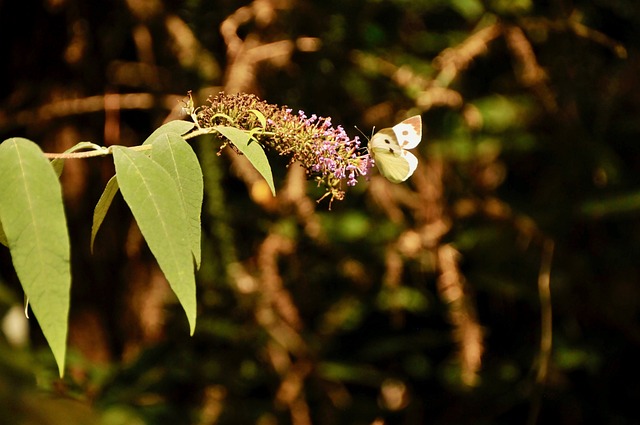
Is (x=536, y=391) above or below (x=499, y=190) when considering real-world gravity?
below

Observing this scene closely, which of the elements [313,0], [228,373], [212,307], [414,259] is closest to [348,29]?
[313,0]

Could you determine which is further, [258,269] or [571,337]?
[571,337]

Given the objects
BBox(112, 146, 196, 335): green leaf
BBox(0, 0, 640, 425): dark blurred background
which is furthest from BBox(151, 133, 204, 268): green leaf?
BBox(0, 0, 640, 425): dark blurred background

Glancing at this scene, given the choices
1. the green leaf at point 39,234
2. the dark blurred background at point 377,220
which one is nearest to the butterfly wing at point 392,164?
the green leaf at point 39,234

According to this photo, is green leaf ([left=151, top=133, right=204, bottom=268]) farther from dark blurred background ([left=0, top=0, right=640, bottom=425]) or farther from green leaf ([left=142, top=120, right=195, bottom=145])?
dark blurred background ([left=0, top=0, right=640, bottom=425])

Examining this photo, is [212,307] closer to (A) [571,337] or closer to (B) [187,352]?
(B) [187,352]

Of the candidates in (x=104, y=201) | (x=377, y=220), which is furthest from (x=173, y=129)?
(x=377, y=220)

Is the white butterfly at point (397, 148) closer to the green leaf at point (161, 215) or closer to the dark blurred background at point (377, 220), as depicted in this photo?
the green leaf at point (161, 215)

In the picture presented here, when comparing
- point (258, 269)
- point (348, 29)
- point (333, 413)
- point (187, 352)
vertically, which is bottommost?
point (333, 413)
